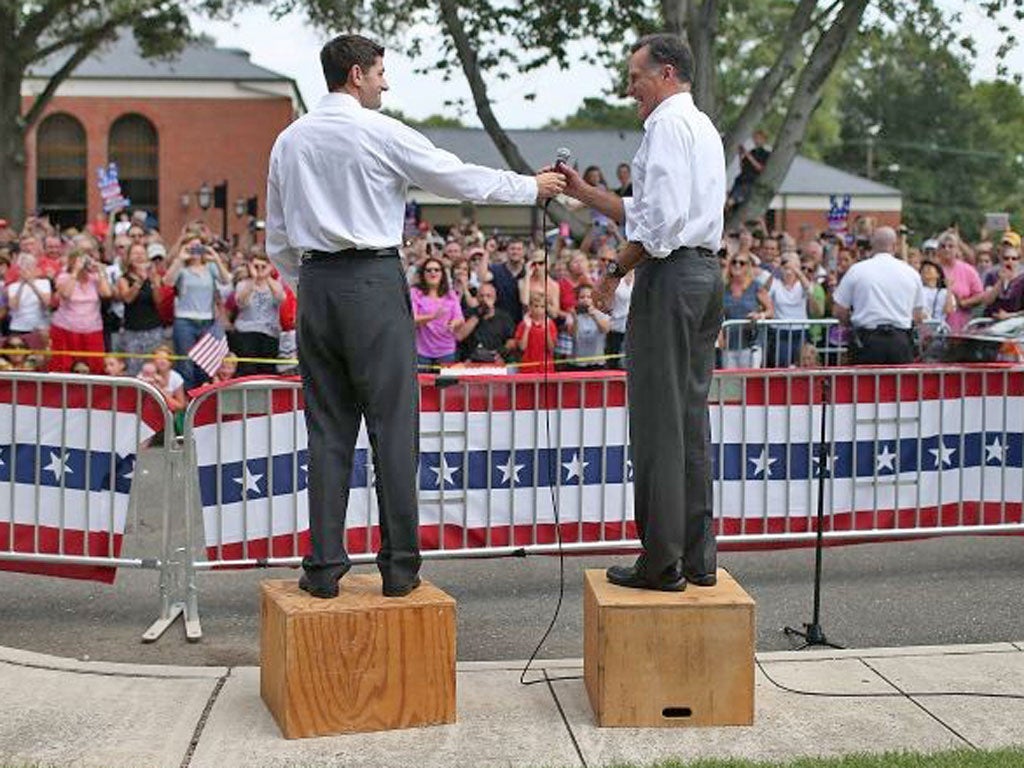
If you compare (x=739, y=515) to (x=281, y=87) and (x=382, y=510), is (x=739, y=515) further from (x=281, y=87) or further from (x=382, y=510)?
(x=281, y=87)

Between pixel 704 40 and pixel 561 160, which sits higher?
pixel 704 40

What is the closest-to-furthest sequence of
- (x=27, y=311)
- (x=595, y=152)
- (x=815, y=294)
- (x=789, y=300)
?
(x=27, y=311) → (x=789, y=300) → (x=815, y=294) → (x=595, y=152)

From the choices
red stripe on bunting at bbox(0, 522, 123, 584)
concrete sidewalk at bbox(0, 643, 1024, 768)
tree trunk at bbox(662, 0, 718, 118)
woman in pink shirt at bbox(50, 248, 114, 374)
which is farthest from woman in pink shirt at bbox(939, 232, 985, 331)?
red stripe on bunting at bbox(0, 522, 123, 584)

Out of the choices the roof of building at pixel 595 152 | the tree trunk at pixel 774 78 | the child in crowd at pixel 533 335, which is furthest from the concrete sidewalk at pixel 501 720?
the roof of building at pixel 595 152

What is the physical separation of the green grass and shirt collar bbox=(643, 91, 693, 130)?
2.34 metres

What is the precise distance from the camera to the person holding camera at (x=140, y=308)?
51.0ft

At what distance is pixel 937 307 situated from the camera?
55.1ft

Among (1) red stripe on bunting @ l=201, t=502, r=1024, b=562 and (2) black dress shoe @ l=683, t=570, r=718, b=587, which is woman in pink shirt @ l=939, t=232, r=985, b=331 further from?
(2) black dress shoe @ l=683, t=570, r=718, b=587

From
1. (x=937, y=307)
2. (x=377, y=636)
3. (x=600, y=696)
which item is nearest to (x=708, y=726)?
(x=600, y=696)

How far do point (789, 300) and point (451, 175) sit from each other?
1134 centimetres

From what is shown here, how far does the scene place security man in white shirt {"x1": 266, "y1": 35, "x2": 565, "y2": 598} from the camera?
570 cm

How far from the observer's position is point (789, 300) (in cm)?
1656

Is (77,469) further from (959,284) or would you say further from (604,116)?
(604,116)

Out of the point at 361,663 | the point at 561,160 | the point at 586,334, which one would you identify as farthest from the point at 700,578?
the point at 586,334
